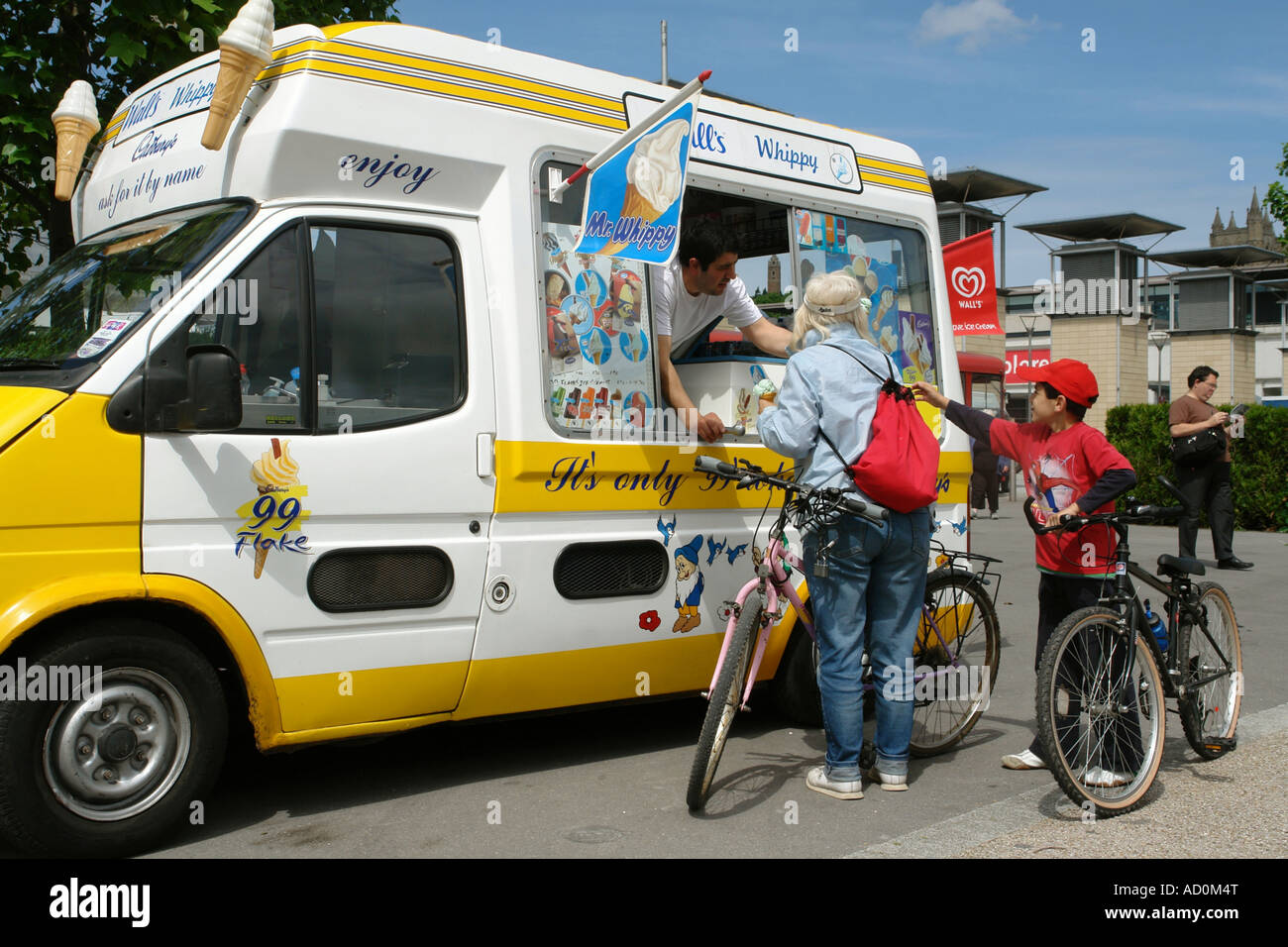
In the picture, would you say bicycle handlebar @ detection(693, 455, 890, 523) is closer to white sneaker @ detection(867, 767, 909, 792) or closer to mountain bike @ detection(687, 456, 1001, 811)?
mountain bike @ detection(687, 456, 1001, 811)

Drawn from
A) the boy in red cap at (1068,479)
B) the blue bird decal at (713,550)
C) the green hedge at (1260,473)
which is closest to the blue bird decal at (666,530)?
the blue bird decal at (713,550)

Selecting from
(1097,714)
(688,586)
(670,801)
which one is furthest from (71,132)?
(1097,714)

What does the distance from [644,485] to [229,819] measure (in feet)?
7.04

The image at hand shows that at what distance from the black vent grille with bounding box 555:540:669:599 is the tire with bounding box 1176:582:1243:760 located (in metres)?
2.26

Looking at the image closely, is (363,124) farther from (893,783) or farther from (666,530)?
(893,783)

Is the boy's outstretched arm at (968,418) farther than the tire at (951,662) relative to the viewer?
No

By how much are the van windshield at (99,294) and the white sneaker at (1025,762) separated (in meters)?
3.91

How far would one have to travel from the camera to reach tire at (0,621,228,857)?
3.82m

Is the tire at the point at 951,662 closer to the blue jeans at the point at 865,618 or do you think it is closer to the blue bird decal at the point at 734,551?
the blue jeans at the point at 865,618

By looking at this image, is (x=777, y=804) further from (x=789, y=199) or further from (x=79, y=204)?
(x=79, y=204)

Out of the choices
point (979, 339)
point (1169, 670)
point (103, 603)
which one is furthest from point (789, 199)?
point (979, 339)

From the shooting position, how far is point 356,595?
451 centimetres

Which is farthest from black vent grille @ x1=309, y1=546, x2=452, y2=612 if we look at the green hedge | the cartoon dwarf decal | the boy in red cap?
the green hedge

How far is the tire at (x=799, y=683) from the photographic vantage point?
19.6ft
